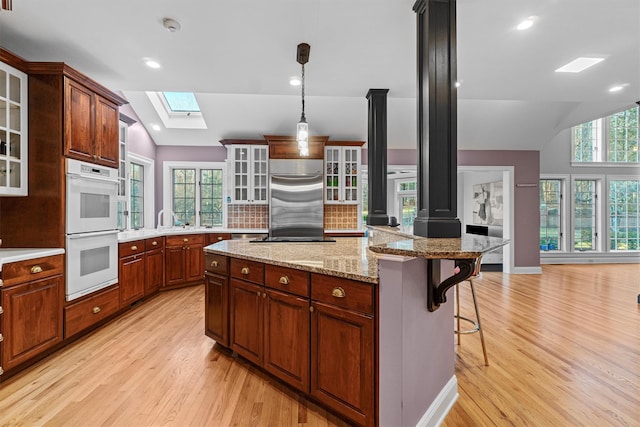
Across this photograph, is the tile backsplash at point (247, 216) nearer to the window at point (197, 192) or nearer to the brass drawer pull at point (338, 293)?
the window at point (197, 192)

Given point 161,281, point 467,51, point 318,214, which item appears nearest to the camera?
point 467,51

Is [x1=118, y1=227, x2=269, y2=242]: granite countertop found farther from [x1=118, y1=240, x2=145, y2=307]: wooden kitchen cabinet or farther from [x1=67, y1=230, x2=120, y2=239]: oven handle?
[x1=67, y1=230, x2=120, y2=239]: oven handle

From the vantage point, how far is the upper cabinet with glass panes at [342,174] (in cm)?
578

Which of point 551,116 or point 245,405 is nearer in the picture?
point 245,405

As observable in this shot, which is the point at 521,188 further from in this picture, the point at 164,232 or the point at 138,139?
the point at 138,139

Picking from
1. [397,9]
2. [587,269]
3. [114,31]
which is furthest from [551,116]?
[114,31]

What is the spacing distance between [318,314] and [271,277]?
459mm

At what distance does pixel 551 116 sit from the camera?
5.65 m

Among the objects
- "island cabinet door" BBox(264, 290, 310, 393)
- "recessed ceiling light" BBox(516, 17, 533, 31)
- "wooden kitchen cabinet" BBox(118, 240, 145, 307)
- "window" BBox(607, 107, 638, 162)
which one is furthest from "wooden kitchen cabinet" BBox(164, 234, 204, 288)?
"window" BBox(607, 107, 638, 162)

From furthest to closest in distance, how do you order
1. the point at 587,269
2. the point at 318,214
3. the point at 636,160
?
the point at 636,160 < the point at 587,269 < the point at 318,214

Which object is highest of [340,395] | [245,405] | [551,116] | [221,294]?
[551,116]

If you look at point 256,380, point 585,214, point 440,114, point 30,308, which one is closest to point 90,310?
point 30,308

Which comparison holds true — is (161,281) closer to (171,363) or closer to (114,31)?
(171,363)

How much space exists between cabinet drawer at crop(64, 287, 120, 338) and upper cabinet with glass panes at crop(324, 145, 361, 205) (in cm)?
346
